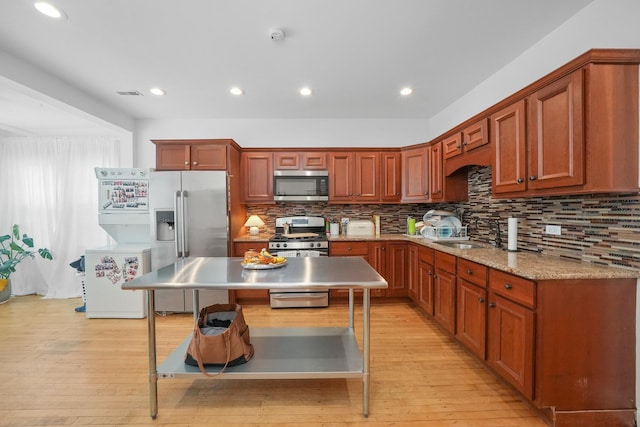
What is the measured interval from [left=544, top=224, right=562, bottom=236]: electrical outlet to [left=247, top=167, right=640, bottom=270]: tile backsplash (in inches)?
0.9

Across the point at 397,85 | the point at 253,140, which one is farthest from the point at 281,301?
the point at 397,85

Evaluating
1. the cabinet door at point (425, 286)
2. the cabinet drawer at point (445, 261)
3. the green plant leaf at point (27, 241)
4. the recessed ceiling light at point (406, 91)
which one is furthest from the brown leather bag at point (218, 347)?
the green plant leaf at point (27, 241)

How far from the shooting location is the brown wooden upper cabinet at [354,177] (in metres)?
3.96

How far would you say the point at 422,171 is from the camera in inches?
146

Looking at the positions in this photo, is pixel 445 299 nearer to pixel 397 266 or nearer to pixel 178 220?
pixel 397 266

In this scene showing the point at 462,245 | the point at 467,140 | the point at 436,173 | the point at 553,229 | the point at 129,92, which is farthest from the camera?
the point at 436,173

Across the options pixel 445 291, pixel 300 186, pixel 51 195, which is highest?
pixel 300 186

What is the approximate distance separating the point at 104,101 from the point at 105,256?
1.98 m

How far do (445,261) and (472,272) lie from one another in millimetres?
425

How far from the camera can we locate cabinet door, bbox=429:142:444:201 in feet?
11.0

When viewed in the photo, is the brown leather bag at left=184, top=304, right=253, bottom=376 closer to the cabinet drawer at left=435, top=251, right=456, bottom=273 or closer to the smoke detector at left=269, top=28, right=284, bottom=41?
A: the cabinet drawer at left=435, top=251, right=456, bottom=273

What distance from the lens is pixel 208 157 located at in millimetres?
3520

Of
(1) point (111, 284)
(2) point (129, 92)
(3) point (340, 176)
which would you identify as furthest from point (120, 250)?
(3) point (340, 176)

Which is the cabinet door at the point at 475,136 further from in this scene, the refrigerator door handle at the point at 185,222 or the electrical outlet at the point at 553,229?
the refrigerator door handle at the point at 185,222
